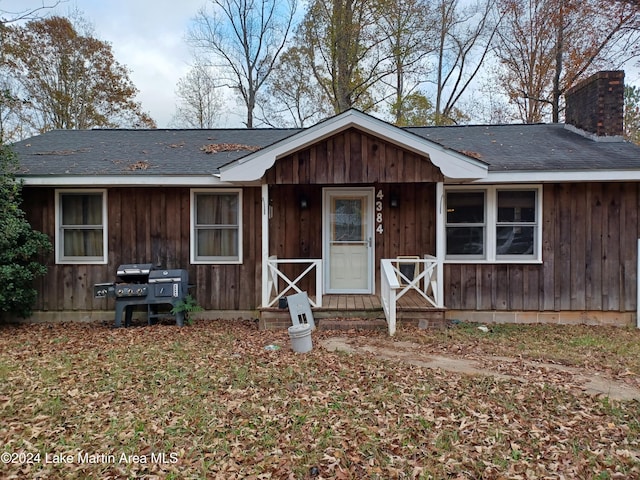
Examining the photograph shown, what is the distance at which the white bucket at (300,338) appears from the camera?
5.19 m

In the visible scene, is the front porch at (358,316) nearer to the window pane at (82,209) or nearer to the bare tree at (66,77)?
the window pane at (82,209)

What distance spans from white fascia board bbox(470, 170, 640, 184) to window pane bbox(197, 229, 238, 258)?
450 cm

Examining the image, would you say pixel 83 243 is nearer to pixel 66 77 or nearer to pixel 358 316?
pixel 358 316

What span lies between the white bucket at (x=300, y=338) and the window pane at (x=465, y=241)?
3.47m

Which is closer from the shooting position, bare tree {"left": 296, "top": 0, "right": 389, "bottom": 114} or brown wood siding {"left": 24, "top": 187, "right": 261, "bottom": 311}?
brown wood siding {"left": 24, "top": 187, "right": 261, "bottom": 311}

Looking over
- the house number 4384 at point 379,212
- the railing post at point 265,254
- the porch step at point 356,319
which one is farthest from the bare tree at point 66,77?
the porch step at point 356,319

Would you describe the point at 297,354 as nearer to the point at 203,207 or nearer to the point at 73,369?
the point at 73,369

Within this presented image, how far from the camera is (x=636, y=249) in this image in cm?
696

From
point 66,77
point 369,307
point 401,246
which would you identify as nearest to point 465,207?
point 401,246

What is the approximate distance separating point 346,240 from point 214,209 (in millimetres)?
2610

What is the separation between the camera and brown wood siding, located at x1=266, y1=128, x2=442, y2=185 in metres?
6.37

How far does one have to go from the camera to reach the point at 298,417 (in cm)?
348

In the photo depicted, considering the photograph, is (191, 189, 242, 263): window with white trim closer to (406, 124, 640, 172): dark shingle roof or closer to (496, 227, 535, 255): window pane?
(406, 124, 640, 172): dark shingle roof

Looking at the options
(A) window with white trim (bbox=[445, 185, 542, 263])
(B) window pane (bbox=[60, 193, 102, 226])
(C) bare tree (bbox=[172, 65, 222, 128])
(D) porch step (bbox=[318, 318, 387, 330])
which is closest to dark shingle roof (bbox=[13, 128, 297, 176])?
(B) window pane (bbox=[60, 193, 102, 226])
